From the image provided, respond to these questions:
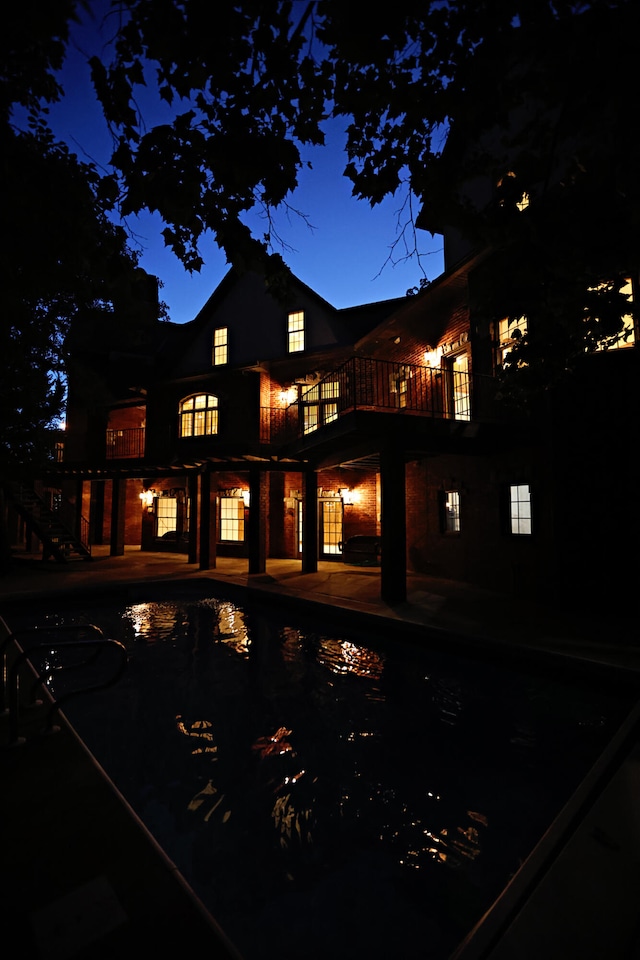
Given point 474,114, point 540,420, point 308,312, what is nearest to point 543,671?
point 540,420

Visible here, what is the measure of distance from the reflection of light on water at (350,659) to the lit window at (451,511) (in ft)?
18.4

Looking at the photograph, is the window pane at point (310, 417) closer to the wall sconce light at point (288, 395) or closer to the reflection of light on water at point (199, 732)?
the wall sconce light at point (288, 395)

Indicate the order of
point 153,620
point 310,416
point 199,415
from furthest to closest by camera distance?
point 199,415, point 310,416, point 153,620

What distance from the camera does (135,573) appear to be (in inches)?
537

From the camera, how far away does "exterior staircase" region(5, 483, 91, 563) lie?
16172 mm

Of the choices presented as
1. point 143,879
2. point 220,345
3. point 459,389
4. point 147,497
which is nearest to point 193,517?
point 147,497

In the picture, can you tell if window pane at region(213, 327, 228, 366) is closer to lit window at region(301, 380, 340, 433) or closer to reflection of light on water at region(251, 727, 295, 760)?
lit window at region(301, 380, 340, 433)

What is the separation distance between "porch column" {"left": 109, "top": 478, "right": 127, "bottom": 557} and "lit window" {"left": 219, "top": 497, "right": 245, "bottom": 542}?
414 cm

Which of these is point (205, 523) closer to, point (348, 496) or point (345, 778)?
point (348, 496)

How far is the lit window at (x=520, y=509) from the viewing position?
9.67 metres

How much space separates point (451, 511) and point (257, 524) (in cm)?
622

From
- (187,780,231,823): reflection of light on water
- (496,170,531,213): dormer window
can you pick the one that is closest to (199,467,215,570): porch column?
(187,780,231,823): reflection of light on water

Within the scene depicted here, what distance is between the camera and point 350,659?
7.05m

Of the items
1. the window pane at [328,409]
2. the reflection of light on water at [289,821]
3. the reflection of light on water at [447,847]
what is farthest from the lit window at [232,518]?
the reflection of light on water at [447,847]
